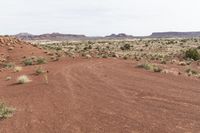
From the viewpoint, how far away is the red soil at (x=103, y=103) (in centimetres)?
1182

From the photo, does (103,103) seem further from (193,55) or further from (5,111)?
(193,55)

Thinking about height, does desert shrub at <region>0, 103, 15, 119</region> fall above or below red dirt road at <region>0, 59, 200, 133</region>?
above

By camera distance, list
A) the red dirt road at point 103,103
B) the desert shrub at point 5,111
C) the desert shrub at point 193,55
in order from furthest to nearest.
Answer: the desert shrub at point 193,55
the desert shrub at point 5,111
the red dirt road at point 103,103

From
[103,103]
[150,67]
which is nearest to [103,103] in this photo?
[103,103]

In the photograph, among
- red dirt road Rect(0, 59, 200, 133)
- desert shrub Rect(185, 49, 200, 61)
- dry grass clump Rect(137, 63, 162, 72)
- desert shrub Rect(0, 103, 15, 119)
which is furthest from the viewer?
desert shrub Rect(185, 49, 200, 61)

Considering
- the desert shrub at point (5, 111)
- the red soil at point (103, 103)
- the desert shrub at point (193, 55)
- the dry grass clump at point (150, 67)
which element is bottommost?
the desert shrub at point (193, 55)

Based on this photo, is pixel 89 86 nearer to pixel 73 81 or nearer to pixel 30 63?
pixel 73 81

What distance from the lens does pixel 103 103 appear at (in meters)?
15.0

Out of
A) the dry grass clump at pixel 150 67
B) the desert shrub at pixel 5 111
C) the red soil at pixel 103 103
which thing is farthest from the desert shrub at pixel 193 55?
the desert shrub at pixel 5 111

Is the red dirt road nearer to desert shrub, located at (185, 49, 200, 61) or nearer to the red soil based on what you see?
the red soil

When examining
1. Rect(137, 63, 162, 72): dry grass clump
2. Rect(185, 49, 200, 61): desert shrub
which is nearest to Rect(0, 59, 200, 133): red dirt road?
Rect(137, 63, 162, 72): dry grass clump

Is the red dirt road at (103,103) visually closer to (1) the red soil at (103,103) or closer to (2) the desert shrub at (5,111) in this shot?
(1) the red soil at (103,103)

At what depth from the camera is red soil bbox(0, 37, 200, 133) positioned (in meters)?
11.8

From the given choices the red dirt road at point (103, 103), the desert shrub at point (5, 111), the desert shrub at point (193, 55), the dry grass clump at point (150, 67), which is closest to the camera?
the red dirt road at point (103, 103)
